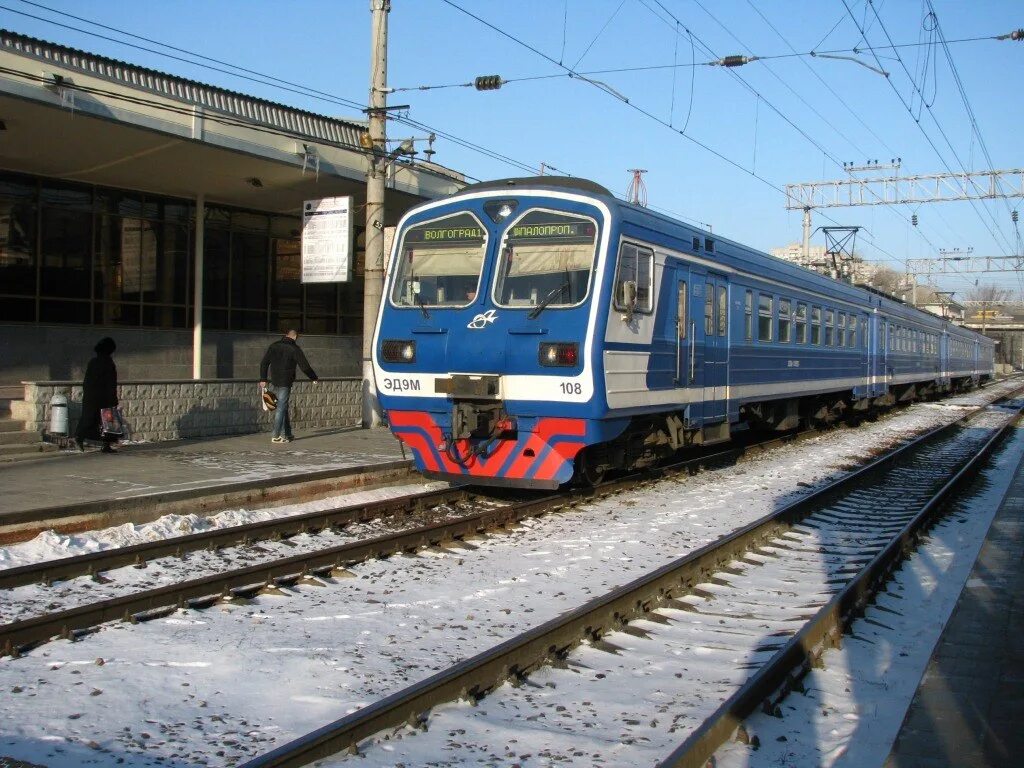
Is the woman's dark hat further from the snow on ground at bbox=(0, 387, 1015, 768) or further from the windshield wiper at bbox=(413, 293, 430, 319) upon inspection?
the snow on ground at bbox=(0, 387, 1015, 768)

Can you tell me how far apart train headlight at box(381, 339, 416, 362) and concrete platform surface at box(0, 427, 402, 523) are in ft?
5.75

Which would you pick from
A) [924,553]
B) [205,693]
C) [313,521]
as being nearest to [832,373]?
[924,553]

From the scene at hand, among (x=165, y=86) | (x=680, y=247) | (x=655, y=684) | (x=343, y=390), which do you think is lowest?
(x=655, y=684)

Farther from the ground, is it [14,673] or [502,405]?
[502,405]

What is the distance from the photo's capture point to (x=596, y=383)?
9.61 metres

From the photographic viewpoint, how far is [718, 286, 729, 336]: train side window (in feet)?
42.7

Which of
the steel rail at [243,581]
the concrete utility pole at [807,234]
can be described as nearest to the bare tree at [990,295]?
the concrete utility pole at [807,234]

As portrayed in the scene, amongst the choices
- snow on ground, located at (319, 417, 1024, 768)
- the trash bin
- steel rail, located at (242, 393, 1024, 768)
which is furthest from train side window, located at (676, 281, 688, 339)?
the trash bin

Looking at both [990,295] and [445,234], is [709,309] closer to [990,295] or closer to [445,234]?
[445,234]

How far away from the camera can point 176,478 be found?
10969 mm

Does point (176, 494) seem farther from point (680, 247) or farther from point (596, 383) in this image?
point (680, 247)

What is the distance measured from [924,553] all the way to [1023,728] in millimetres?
4723

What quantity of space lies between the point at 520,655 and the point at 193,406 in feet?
37.4

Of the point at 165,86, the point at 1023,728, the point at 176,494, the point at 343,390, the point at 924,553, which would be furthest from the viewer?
the point at 343,390
